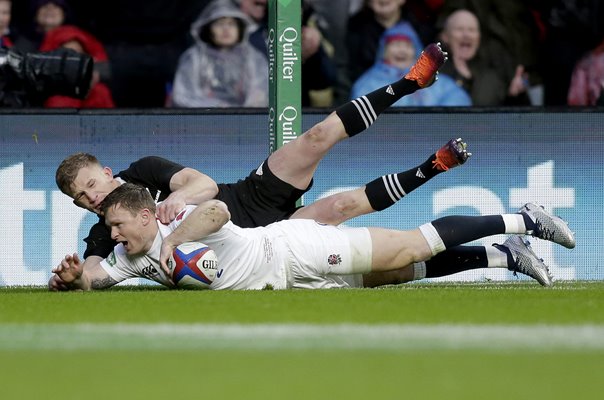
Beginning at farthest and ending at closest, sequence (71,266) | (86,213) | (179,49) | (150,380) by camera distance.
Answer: (179,49) < (86,213) < (71,266) < (150,380)

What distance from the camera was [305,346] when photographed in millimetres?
4383

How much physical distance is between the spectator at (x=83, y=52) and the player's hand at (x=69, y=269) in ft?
9.81

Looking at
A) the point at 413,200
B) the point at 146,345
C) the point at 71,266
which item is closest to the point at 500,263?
the point at 413,200

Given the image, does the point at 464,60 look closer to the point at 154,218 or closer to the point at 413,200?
the point at 413,200

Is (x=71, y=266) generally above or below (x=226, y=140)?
below

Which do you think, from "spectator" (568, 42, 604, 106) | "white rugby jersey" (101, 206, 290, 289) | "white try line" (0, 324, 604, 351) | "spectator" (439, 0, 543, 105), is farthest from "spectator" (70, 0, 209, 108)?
A: "white try line" (0, 324, 604, 351)

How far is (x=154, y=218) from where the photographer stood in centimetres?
733

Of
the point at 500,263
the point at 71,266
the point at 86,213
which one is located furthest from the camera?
the point at 86,213

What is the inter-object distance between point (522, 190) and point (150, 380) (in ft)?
21.7

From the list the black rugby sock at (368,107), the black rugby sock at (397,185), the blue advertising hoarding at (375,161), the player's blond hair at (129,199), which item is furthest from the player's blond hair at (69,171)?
the blue advertising hoarding at (375,161)

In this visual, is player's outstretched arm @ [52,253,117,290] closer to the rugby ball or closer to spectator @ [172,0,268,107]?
the rugby ball

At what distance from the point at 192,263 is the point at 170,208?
1.25ft

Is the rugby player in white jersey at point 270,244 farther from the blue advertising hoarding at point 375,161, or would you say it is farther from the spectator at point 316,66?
the spectator at point 316,66

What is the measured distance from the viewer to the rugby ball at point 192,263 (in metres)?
7.16
